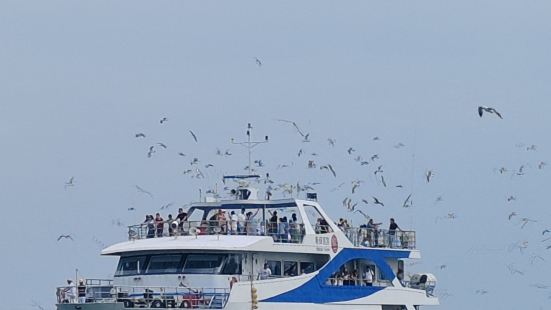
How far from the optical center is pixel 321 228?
6425 cm

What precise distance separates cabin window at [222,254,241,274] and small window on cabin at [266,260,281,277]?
154 centimetres

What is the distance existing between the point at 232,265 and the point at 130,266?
3.83 m

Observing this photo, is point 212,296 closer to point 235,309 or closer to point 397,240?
point 235,309

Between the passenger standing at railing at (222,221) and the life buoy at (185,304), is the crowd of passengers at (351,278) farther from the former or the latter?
the life buoy at (185,304)

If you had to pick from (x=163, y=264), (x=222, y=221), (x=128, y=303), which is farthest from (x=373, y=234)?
(x=128, y=303)

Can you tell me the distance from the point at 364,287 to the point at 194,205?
6.59 m

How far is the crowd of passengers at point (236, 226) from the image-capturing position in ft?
205

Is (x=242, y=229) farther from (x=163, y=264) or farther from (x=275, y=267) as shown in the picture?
(x=163, y=264)

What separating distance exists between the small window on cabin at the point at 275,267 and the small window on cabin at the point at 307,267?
1147 mm

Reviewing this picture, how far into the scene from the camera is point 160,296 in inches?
2351

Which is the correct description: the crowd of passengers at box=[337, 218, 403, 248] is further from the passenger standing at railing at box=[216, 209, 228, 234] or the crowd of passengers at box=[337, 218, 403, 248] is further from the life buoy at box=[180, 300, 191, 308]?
the life buoy at box=[180, 300, 191, 308]

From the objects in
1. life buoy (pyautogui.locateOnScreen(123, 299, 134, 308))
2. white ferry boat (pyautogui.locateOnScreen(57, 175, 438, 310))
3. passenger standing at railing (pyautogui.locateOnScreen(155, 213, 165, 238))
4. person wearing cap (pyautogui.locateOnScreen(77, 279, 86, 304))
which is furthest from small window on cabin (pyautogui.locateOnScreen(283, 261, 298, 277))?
person wearing cap (pyautogui.locateOnScreen(77, 279, 86, 304))

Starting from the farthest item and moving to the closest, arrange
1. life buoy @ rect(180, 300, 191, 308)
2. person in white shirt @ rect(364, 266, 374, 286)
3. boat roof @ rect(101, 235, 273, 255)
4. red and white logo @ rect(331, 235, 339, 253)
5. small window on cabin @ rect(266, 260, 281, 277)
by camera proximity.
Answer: person in white shirt @ rect(364, 266, 374, 286)
red and white logo @ rect(331, 235, 339, 253)
small window on cabin @ rect(266, 260, 281, 277)
boat roof @ rect(101, 235, 273, 255)
life buoy @ rect(180, 300, 191, 308)

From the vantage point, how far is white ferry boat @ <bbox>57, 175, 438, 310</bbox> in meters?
60.0
